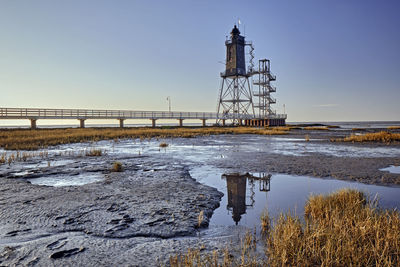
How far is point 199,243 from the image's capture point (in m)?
3.30

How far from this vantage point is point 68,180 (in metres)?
7.22

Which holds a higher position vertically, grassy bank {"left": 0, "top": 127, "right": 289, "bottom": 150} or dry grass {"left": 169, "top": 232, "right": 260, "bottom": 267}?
grassy bank {"left": 0, "top": 127, "right": 289, "bottom": 150}

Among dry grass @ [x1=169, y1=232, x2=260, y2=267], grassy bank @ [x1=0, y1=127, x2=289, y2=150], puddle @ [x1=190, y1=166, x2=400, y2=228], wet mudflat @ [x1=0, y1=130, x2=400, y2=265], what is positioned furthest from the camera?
grassy bank @ [x1=0, y1=127, x2=289, y2=150]

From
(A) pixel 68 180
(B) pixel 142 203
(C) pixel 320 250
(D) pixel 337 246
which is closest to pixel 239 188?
(B) pixel 142 203

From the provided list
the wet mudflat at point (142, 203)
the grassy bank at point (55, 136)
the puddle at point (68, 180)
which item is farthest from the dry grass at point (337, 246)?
the grassy bank at point (55, 136)

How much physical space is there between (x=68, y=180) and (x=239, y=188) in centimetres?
489

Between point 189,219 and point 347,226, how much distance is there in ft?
7.49

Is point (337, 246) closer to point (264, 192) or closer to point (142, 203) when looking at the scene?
point (264, 192)

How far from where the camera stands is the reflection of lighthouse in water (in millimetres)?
4663

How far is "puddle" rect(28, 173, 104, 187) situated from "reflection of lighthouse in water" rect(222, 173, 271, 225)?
3849 millimetres

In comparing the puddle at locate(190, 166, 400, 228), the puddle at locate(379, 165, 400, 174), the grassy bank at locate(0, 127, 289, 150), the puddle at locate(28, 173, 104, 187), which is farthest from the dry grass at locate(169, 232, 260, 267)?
the grassy bank at locate(0, 127, 289, 150)

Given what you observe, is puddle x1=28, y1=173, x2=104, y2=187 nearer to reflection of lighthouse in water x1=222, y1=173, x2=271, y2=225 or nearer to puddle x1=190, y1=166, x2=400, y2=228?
puddle x1=190, y1=166, x2=400, y2=228

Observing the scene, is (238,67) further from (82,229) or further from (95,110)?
(82,229)

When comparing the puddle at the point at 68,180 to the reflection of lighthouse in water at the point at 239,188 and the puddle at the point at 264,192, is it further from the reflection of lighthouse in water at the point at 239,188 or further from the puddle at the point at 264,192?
the reflection of lighthouse in water at the point at 239,188
